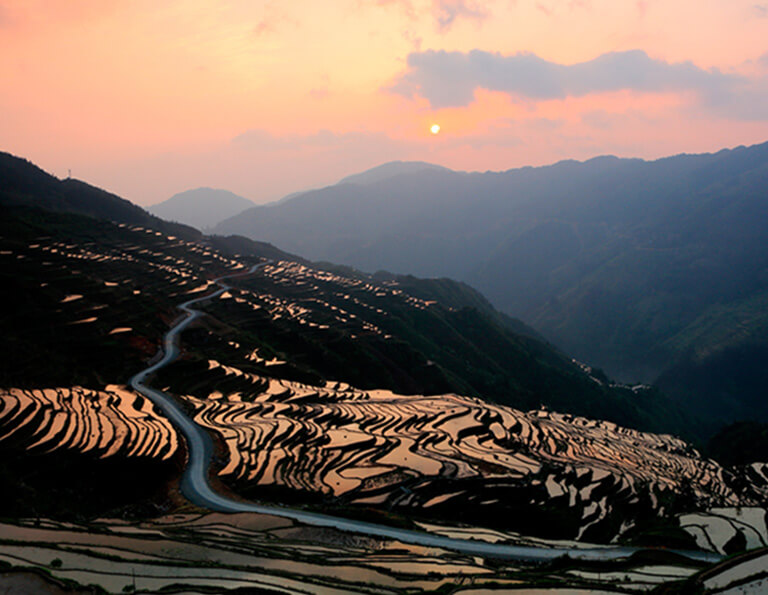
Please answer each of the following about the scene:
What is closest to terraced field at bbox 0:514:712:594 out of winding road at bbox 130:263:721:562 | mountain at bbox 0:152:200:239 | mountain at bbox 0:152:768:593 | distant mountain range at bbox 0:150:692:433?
mountain at bbox 0:152:768:593

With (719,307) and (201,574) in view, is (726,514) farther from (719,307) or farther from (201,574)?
(719,307)

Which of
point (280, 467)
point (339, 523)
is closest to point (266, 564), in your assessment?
point (339, 523)

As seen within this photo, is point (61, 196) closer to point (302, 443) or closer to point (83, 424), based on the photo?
point (83, 424)

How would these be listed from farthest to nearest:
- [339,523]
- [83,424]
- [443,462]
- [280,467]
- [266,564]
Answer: [443,462] < [83,424] < [280,467] < [339,523] < [266,564]

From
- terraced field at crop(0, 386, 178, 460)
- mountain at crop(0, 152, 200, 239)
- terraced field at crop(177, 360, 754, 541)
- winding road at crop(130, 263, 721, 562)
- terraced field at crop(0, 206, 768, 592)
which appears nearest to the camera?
terraced field at crop(0, 206, 768, 592)

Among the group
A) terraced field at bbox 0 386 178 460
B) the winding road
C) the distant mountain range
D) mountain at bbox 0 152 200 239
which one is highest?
mountain at bbox 0 152 200 239

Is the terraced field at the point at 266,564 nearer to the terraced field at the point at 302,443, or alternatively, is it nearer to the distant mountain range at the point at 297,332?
the terraced field at the point at 302,443

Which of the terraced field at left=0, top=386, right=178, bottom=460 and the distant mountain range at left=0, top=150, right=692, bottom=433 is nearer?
the terraced field at left=0, top=386, right=178, bottom=460

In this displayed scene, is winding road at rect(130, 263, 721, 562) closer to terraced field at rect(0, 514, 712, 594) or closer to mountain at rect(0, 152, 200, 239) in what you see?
terraced field at rect(0, 514, 712, 594)
